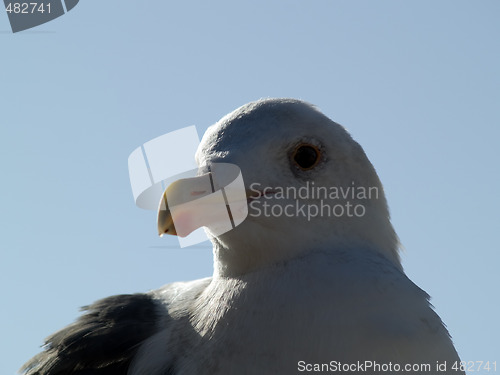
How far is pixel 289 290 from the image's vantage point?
111 inches

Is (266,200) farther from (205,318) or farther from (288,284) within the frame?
(205,318)

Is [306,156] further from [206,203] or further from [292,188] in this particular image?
[206,203]

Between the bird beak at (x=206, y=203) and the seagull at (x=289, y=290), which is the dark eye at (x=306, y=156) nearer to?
the seagull at (x=289, y=290)

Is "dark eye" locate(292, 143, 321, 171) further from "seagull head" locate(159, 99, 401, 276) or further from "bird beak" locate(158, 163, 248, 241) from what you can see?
"bird beak" locate(158, 163, 248, 241)

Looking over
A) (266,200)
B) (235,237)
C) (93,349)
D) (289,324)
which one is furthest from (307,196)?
(93,349)

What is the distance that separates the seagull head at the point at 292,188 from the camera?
9.63 ft

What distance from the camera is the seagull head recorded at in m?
2.94

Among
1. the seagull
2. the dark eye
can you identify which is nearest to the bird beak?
the seagull

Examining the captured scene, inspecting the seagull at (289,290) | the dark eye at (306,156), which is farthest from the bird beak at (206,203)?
the dark eye at (306,156)

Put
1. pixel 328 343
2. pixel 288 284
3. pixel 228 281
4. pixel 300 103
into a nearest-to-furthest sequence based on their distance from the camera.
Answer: pixel 328 343, pixel 288 284, pixel 228 281, pixel 300 103

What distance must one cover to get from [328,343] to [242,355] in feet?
1.17

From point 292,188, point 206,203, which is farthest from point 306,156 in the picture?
point 206,203

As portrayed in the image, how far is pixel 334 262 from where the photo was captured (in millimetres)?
2875

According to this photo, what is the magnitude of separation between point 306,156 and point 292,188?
0.18 m
